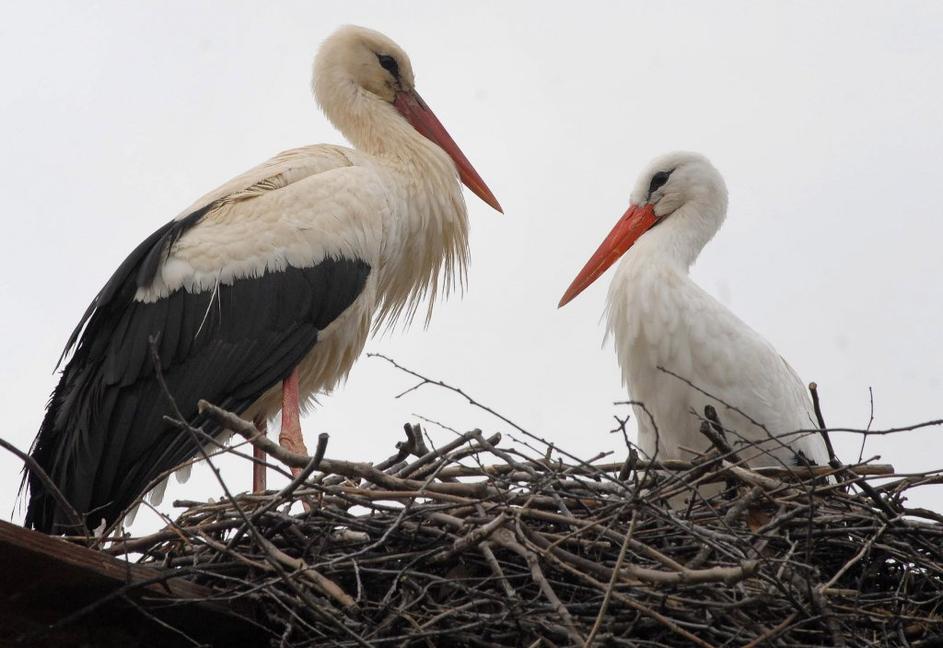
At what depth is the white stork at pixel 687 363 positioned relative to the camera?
393 centimetres

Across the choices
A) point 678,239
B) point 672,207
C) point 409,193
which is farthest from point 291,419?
point 672,207

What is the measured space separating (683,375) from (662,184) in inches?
38.7

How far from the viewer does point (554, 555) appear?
104 inches

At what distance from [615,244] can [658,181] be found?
0.88ft

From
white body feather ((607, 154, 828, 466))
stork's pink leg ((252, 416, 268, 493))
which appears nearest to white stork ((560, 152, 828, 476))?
white body feather ((607, 154, 828, 466))

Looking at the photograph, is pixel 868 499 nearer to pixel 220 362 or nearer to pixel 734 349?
pixel 734 349

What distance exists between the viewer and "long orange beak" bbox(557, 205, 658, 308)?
477cm

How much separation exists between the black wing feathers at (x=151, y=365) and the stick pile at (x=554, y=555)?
0.74 meters

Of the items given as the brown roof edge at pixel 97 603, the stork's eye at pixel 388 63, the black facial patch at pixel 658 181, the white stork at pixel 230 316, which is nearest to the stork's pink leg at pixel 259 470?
the white stork at pixel 230 316

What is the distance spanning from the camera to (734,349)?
13.0ft

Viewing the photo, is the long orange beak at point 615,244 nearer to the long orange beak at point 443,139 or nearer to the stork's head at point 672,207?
the stork's head at point 672,207

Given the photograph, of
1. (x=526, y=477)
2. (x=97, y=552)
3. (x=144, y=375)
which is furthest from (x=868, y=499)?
(x=144, y=375)

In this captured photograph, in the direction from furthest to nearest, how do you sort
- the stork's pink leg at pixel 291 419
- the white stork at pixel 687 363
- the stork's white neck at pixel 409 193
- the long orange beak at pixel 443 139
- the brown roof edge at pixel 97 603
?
1. the long orange beak at pixel 443 139
2. the stork's white neck at pixel 409 193
3. the white stork at pixel 687 363
4. the stork's pink leg at pixel 291 419
5. the brown roof edge at pixel 97 603

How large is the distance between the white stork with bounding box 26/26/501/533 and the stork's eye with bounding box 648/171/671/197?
881 mm
